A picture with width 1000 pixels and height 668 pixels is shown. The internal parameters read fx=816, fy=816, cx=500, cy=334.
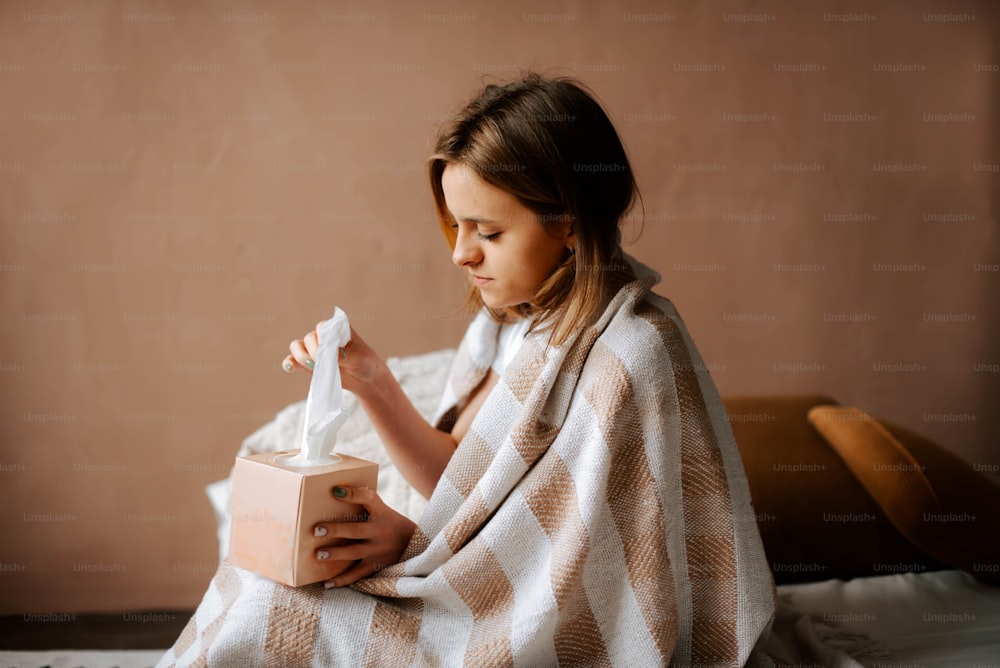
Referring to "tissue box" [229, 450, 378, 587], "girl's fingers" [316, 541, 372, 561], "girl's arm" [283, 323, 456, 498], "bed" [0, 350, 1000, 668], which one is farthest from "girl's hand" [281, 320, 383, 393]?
"bed" [0, 350, 1000, 668]

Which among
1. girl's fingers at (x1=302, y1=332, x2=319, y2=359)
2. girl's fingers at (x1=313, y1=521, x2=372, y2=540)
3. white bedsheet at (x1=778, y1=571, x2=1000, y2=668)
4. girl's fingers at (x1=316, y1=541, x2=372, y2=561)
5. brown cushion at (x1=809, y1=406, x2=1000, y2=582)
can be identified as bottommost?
white bedsheet at (x1=778, y1=571, x2=1000, y2=668)

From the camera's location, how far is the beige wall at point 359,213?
2.13 metres

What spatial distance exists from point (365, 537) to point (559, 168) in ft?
1.83

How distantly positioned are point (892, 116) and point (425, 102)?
52.4 inches

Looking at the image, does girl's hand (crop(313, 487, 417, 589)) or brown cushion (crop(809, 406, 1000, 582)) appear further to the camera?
brown cushion (crop(809, 406, 1000, 582))

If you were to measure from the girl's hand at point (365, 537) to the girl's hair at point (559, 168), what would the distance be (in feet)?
1.07

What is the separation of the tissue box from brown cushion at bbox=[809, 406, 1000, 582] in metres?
0.99

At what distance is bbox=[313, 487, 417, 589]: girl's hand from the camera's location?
1029 mm

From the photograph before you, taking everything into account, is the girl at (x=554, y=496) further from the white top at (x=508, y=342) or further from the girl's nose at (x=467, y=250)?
the white top at (x=508, y=342)

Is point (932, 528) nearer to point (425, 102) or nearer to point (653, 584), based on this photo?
point (653, 584)

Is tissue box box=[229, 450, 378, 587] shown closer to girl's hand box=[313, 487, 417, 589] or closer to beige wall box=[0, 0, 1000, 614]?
girl's hand box=[313, 487, 417, 589]

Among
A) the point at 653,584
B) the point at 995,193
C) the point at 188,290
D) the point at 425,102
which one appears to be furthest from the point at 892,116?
the point at 188,290

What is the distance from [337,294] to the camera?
7.32ft

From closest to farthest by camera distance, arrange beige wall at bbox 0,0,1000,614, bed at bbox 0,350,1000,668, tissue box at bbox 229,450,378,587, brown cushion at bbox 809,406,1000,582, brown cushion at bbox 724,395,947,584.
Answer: tissue box at bbox 229,450,378,587, bed at bbox 0,350,1000,668, brown cushion at bbox 809,406,1000,582, brown cushion at bbox 724,395,947,584, beige wall at bbox 0,0,1000,614
